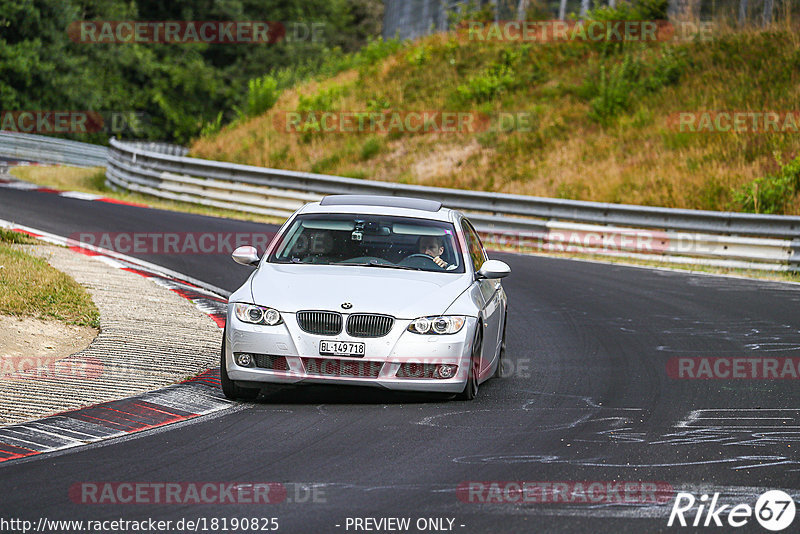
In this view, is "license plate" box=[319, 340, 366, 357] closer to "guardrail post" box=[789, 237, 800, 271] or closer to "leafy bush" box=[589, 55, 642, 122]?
"guardrail post" box=[789, 237, 800, 271]

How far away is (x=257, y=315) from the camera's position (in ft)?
28.7

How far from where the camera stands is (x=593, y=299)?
52.3 ft

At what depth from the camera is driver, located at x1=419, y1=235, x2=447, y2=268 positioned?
9867mm

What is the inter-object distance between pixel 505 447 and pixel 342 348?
63.4 inches

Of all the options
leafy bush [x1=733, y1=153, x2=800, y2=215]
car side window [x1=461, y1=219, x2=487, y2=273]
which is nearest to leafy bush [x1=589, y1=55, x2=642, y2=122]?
leafy bush [x1=733, y1=153, x2=800, y2=215]

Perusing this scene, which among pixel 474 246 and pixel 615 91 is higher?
pixel 615 91

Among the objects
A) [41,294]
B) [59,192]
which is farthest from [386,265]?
[59,192]

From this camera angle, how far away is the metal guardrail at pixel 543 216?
20594mm

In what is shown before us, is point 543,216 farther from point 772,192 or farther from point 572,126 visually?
point 572,126

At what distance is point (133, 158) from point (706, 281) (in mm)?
16286

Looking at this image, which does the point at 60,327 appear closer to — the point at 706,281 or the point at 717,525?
the point at 717,525

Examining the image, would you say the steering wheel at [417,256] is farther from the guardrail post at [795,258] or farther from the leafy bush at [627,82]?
the leafy bush at [627,82]

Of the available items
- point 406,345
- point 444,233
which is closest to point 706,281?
point 444,233

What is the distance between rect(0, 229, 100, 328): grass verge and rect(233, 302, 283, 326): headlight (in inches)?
120
